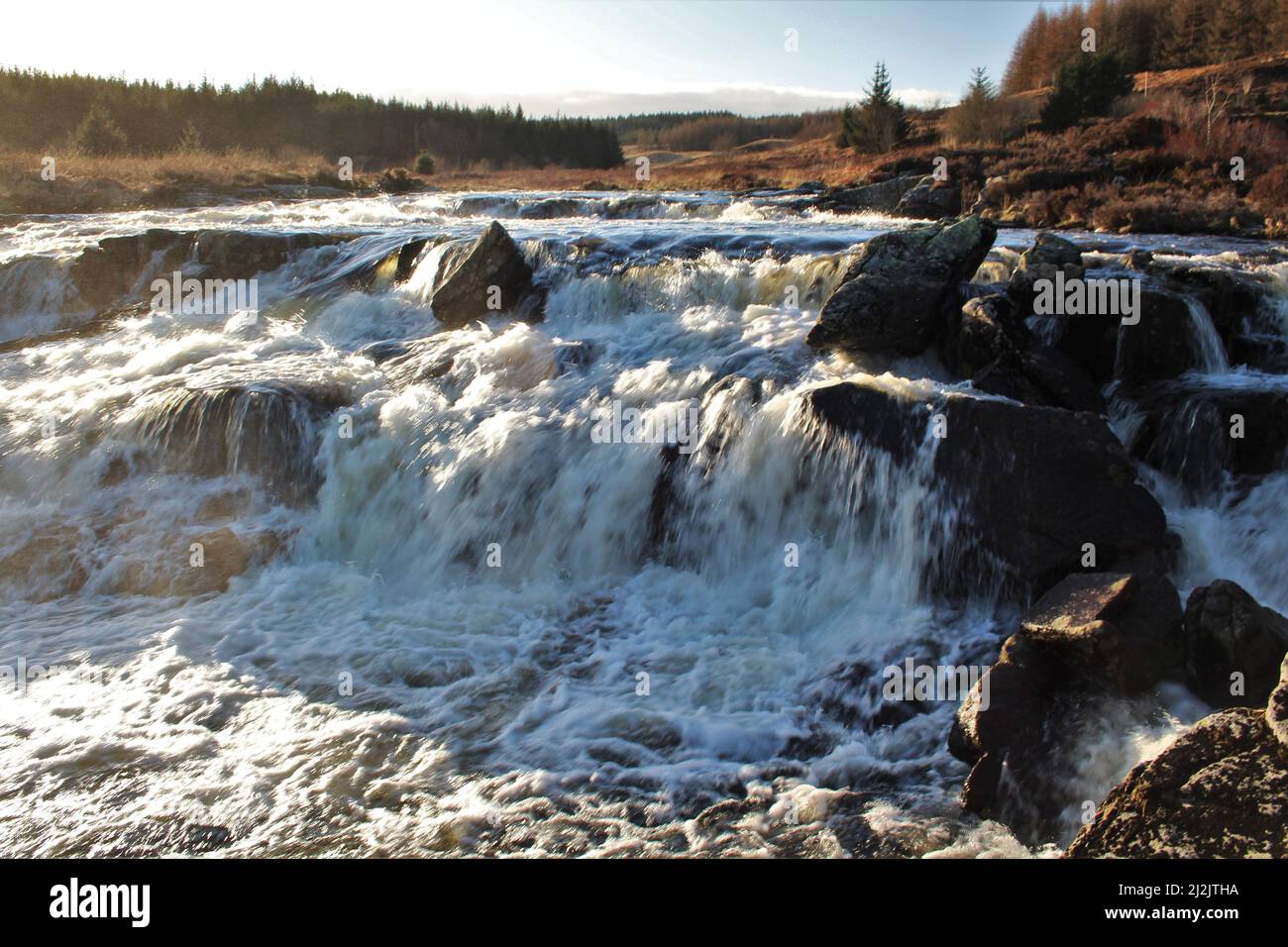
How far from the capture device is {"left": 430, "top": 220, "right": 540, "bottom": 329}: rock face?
1359cm

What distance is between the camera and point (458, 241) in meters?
15.8

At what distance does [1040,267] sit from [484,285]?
7898 mm

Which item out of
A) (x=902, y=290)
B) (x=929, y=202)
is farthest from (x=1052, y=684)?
(x=929, y=202)

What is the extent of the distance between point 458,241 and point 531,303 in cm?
309

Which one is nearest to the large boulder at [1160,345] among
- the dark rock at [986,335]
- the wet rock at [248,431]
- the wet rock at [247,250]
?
the dark rock at [986,335]

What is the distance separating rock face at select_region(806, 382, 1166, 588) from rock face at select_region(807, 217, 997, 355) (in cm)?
217

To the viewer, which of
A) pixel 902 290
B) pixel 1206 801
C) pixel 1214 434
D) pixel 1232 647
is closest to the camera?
pixel 1206 801

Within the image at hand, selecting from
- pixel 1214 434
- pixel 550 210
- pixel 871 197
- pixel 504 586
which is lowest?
pixel 504 586

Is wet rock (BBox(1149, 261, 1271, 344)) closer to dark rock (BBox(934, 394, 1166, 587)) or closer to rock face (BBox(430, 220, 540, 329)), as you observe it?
dark rock (BBox(934, 394, 1166, 587))

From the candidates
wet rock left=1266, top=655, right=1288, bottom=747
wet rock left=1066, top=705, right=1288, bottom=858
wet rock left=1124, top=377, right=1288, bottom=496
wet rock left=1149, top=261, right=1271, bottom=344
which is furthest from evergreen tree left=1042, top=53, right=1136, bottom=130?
wet rock left=1066, top=705, right=1288, bottom=858

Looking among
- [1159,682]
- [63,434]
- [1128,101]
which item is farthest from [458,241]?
[1128,101]

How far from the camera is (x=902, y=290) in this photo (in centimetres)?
998

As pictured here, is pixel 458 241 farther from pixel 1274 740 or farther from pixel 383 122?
pixel 383 122

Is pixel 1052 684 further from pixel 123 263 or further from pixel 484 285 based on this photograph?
pixel 123 263
